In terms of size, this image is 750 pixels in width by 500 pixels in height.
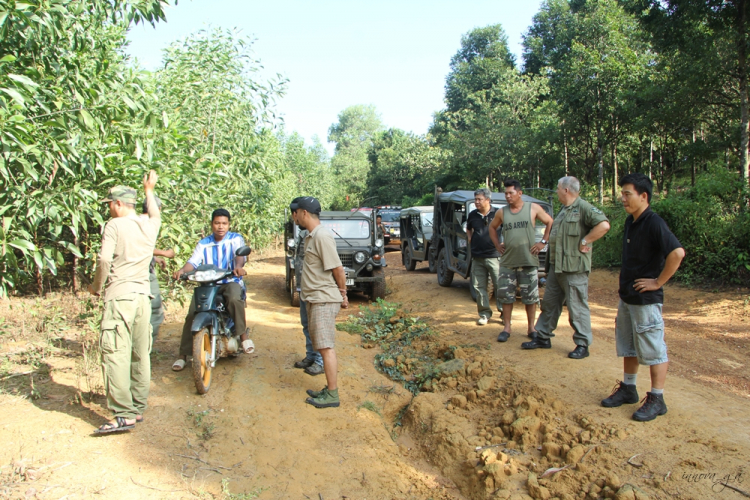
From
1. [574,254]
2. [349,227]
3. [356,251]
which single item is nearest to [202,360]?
[574,254]

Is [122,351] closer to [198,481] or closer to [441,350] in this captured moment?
[198,481]

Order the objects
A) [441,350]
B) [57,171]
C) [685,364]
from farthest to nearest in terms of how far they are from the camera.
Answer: [441,350] → [685,364] → [57,171]

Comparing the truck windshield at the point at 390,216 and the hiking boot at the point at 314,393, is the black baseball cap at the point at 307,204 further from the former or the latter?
the truck windshield at the point at 390,216

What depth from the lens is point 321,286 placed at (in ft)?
15.4

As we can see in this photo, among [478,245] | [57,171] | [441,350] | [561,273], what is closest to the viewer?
[57,171]

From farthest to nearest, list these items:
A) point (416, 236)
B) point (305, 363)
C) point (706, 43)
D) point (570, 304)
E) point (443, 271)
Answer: point (416, 236)
point (706, 43)
point (443, 271)
point (305, 363)
point (570, 304)

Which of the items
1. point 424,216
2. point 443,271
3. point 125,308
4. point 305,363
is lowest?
point 305,363

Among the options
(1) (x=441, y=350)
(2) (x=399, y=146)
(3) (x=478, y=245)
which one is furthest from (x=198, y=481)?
(2) (x=399, y=146)

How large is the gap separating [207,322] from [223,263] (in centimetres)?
81

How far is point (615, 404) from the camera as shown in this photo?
4.32m

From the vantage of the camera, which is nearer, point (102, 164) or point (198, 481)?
point (198, 481)

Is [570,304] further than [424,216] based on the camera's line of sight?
No

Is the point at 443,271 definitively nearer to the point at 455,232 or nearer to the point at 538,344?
the point at 455,232

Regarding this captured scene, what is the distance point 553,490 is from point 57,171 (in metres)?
4.81
